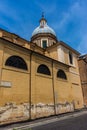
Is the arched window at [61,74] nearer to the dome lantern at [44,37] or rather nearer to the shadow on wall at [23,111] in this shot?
the shadow on wall at [23,111]

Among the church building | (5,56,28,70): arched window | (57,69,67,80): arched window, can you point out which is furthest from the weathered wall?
(57,69,67,80): arched window

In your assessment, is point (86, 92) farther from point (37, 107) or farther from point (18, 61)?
point (18, 61)

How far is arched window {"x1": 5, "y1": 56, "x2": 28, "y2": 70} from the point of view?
1102cm

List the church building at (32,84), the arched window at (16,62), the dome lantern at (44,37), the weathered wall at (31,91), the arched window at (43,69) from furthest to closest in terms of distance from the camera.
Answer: the dome lantern at (44,37) < the arched window at (43,69) < the arched window at (16,62) < the church building at (32,84) < the weathered wall at (31,91)

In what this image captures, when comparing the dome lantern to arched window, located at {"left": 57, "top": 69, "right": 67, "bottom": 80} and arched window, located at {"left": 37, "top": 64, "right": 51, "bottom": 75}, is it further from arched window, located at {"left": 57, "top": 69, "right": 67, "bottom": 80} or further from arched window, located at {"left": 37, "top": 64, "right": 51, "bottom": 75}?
arched window, located at {"left": 37, "top": 64, "right": 51, "bottom": 75}

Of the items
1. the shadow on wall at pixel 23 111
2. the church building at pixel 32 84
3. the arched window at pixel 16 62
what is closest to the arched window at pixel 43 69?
the church building at pixel 32 84

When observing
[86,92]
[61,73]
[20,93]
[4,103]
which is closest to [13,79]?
[20,93]

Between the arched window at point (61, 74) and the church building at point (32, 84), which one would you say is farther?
the arched window at point (61, 74)

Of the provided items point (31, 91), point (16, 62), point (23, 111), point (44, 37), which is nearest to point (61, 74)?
point (31, 91)

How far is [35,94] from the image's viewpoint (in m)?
12.2

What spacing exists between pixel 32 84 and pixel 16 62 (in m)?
2.63

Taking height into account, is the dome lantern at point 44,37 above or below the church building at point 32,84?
above

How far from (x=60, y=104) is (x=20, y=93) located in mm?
5891

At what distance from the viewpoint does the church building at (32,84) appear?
1020 cm
